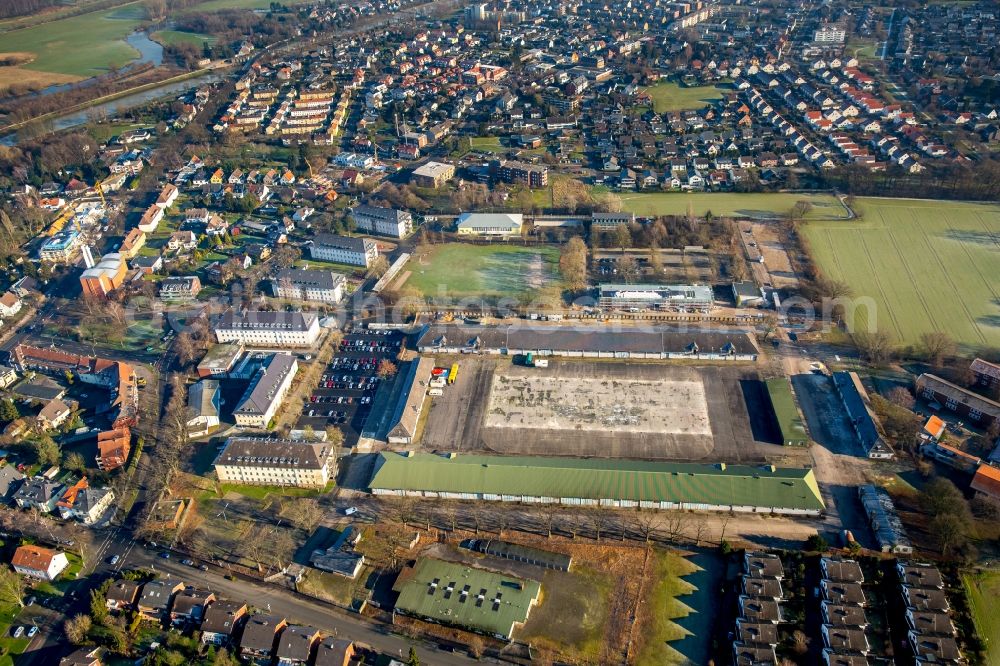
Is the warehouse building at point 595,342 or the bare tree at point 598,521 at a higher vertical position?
the warehouse building at point 595,342

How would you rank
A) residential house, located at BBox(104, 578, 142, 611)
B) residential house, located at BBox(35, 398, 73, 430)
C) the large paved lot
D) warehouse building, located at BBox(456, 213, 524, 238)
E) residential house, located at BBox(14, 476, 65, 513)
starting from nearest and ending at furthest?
residential house, located at BBox(104, 578, 142, 611) → residential house, located at BBox(14, 476, 65, 513) → the large paved lot → residential house, located at BBox(35, 398, 73, 430) → warehouse building, located at BBox(456, 213, 524, 238)

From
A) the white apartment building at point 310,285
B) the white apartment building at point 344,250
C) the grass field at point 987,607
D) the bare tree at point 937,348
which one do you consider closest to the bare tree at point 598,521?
the grass field at point 987,607

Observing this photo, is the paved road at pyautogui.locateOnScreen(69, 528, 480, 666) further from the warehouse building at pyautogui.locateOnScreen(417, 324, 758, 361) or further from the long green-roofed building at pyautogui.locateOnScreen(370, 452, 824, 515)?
the warehouse building at pyautogui.locateOnScreen(417, 324, 758, 361)

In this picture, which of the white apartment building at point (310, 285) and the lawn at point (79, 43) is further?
the lawn at point (79, 43)

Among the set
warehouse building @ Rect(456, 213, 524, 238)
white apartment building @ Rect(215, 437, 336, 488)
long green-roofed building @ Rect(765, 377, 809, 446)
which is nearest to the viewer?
white apartment building @ Rect(215, 437, 336, 488)

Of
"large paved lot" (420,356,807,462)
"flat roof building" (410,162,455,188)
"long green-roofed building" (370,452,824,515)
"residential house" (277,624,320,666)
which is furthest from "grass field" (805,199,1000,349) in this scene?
"residential house" (277,624,320,666)

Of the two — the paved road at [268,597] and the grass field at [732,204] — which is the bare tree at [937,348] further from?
the paved road at [268,597]
